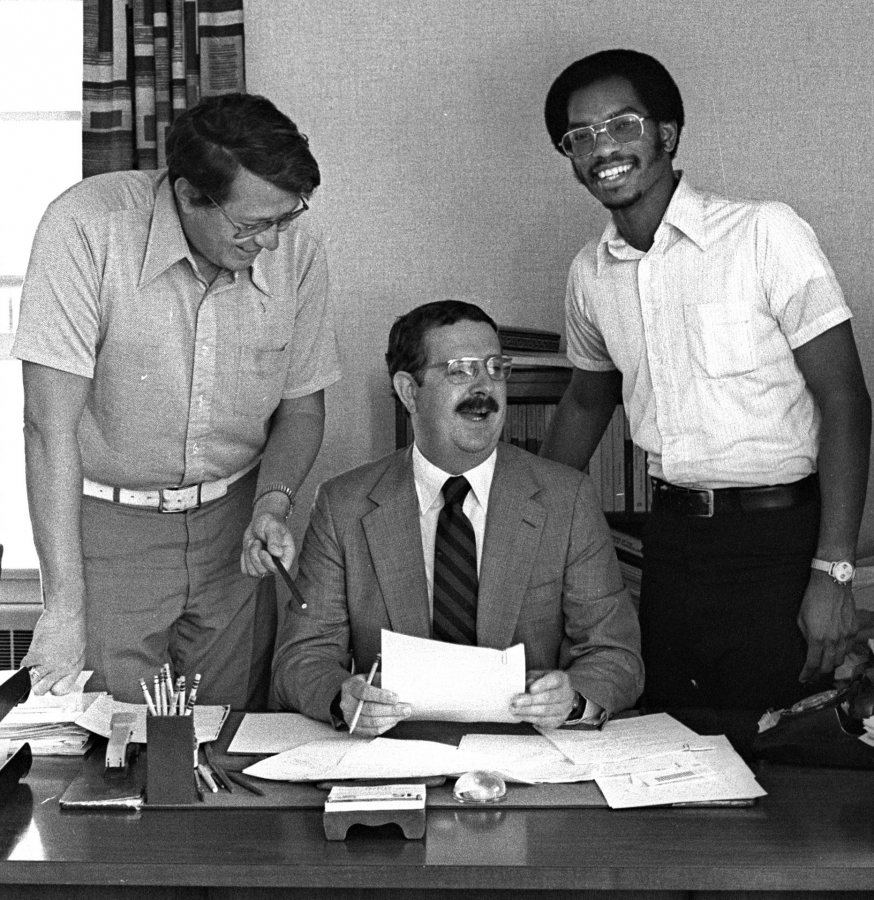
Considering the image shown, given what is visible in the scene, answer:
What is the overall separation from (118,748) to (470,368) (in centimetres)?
101

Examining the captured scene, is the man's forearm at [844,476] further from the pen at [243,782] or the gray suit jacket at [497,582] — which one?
the pen at [243,782]

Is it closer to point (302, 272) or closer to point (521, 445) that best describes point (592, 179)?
point (302, 272)

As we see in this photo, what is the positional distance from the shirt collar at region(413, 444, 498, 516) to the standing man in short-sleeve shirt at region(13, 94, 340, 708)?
256 mm

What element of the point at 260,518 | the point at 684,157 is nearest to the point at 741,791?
the point at 260,518

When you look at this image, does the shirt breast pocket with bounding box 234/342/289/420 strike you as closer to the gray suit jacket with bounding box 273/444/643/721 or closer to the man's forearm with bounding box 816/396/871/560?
the gray suit jacket with bounding box 273/444/643/721

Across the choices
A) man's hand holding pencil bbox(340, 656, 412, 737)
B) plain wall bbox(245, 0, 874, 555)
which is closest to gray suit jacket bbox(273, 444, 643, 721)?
man's hand holding pencil bbox(340, 656, 412, 737)

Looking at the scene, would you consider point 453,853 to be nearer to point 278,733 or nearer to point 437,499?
point 278,733

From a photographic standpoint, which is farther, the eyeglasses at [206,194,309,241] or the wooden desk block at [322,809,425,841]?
the eyeglasses at [206,194,309,241]

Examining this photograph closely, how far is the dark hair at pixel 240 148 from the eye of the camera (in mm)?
2154

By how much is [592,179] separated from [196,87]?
55.8 inches

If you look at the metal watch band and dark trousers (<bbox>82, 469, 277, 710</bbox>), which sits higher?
the metal watch band

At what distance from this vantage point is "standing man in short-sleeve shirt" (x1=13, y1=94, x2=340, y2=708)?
2.16m

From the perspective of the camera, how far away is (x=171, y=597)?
8.40ft

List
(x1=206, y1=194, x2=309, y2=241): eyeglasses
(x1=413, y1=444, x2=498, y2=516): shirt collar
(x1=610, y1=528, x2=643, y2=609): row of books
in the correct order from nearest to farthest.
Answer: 1. (x1=206, y1=194, x2=309, y2=241): eyeglasses
2. (x1=413, y1=444, x2=498, y2=516): shirt collar
3. (x1=610, y1=528, x2=643, y2=609): row of books
